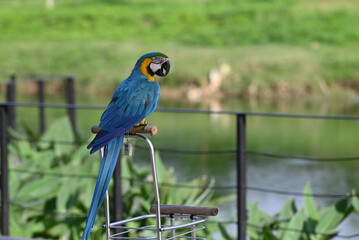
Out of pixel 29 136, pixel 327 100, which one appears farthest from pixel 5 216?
pixel 327 100

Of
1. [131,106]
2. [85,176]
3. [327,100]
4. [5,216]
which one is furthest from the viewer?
[327,100]

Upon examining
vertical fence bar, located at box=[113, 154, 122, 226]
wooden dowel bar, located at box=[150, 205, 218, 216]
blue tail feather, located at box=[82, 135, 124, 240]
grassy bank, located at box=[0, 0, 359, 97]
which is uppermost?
grassy bank, located at box=[0, 0, 359, 97]

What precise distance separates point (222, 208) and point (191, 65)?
9.16 meters

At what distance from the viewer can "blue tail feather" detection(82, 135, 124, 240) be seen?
2496 mm

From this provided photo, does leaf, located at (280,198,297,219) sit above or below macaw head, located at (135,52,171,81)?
below

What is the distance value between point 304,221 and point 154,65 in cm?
223

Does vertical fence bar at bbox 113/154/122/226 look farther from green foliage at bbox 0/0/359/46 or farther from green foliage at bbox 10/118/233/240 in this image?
green foliage at bbox 0/0/359/46

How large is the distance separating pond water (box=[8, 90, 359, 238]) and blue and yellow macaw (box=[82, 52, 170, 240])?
2538mm

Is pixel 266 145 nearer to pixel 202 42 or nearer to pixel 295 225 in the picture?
pixel 295 225

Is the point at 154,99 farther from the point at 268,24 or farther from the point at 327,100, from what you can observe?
the point at 268,24

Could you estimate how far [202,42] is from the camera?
18641 millimetres

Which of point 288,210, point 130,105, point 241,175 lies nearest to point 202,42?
point 288,210

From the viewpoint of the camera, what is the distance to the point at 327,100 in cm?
1339

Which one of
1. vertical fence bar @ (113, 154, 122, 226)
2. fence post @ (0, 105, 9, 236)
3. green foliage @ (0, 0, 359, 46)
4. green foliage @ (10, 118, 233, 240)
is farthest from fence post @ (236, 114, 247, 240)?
green foliage @ (0, 0, 359, 46)
